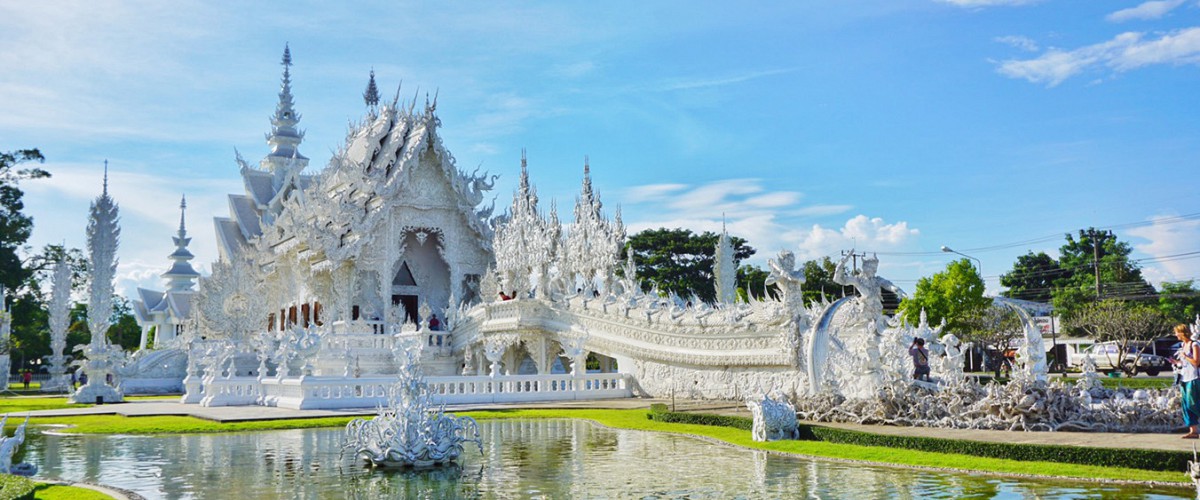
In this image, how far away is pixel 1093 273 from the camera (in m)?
53.4

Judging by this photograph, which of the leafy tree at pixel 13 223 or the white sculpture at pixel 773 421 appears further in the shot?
the leafy tree at pixel 13 223

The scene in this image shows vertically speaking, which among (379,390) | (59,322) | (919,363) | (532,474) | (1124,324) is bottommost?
(532,474)

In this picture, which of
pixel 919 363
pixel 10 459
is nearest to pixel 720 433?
pixel 919 363

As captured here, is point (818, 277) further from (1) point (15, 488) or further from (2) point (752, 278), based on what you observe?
(1) point (15, 488)

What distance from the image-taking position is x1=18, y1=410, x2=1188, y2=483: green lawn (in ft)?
30.0

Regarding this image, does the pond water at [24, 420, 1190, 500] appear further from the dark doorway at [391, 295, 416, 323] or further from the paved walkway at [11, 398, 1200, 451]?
the dark doorway at [391, 295, 416, 323]

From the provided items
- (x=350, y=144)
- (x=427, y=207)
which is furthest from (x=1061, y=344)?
(x=350, y=144)

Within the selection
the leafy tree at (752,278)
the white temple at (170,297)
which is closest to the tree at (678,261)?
the leafy tree at (752,278)

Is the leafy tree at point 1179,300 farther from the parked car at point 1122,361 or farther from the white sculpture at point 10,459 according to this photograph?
the white sculpture at point 10,459

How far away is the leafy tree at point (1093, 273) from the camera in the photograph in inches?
1881

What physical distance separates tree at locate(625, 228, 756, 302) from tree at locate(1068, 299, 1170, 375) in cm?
1628

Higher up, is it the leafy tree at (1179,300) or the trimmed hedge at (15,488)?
the leafy tree at (1179,300)

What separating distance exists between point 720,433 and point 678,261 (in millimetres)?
37512

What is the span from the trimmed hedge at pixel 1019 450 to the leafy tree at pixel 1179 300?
3476cm
